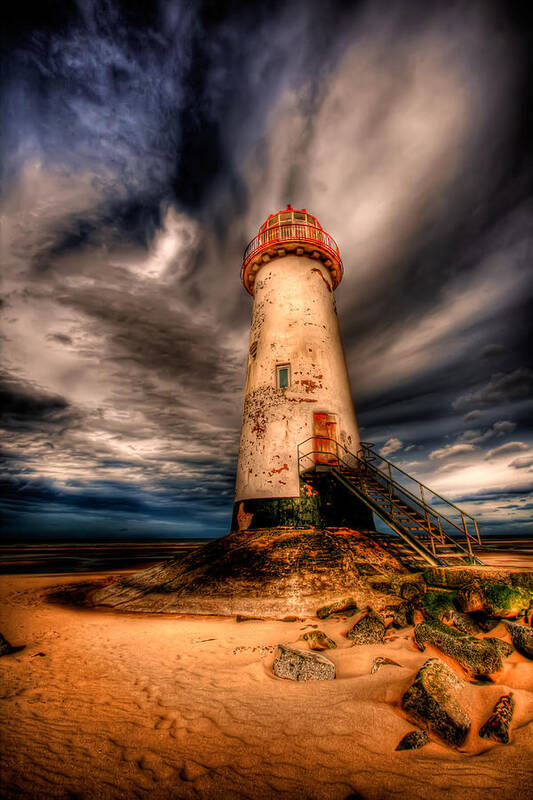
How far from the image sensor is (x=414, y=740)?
300 cm

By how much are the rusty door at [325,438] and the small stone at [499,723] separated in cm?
727

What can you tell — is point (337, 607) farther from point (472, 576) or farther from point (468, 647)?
point (468, 647)

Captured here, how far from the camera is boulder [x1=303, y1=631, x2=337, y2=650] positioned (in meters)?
5.59

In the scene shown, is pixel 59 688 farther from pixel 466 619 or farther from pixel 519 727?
pixel 466 619

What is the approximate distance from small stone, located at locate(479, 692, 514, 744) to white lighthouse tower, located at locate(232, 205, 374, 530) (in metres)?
6.49

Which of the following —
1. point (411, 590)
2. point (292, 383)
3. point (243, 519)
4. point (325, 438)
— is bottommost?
point (411, 590)

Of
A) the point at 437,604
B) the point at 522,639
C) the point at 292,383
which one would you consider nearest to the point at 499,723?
the point at 522,639

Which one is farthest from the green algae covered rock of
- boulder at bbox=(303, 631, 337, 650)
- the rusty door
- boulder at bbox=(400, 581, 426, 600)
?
the rusty door

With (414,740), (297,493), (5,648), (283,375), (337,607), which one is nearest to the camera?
(414,740)

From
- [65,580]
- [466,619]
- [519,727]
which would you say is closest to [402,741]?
[519,727]

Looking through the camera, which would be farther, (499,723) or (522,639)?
(522,639)

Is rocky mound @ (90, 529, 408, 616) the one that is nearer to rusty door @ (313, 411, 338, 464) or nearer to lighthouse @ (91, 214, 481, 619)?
lighthouse @ (91, 214, 481, 619)

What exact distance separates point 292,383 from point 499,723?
29.5ft

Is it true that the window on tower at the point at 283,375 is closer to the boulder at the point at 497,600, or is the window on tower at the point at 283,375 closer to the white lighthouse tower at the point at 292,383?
the white lighthouse tower at the point at 292,383
